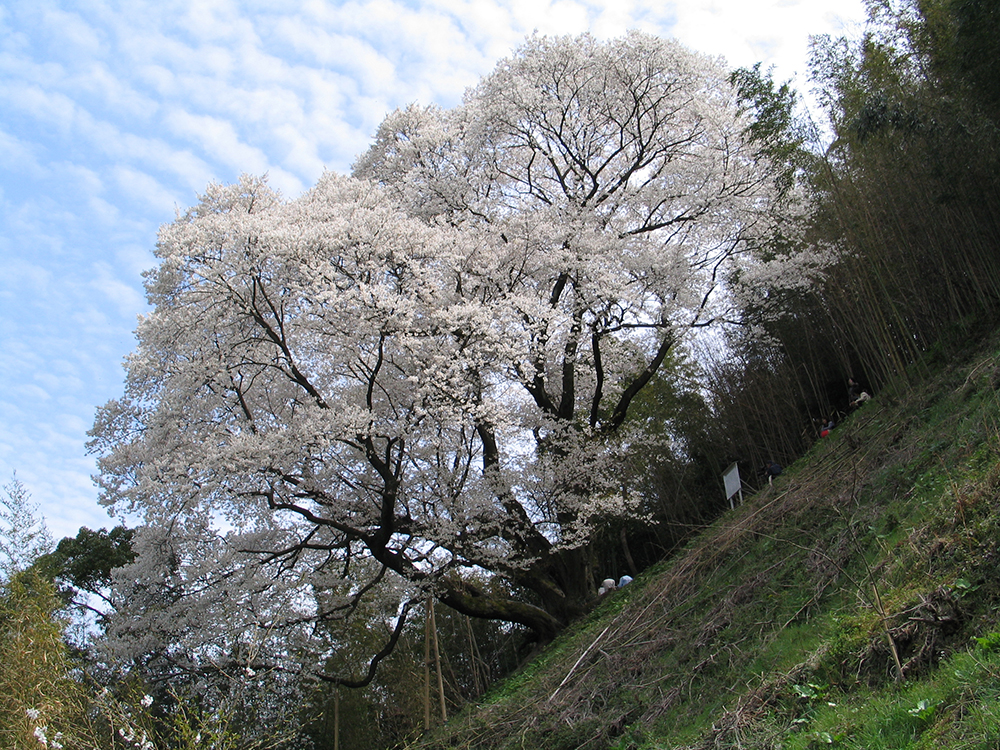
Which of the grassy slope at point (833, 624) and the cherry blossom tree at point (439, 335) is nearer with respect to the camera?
the grassy slope at point (833, 624)

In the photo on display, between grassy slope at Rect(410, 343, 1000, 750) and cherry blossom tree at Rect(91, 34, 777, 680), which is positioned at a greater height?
cherry blossom tree at Rect(91, 34, 777, 680)

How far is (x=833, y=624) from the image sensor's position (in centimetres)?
420

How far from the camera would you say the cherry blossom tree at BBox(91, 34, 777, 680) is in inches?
321

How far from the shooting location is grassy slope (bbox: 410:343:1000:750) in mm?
3211

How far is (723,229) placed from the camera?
444 inches

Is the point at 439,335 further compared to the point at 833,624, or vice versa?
the point at 439,335

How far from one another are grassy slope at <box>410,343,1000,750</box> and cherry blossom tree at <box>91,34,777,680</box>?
258 cm

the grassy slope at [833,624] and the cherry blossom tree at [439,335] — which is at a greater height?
the cherry blossom tree at [439,335]

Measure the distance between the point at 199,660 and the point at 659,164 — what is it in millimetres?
9818

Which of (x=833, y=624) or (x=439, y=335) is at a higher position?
(x=439, y=335)

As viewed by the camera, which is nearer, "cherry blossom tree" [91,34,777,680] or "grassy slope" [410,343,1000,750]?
"grassy slope" [410,343,1000,750]

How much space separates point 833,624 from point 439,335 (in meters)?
5.73

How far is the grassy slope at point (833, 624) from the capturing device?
10.5ft

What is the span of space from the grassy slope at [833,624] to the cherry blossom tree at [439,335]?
258 centimetres
